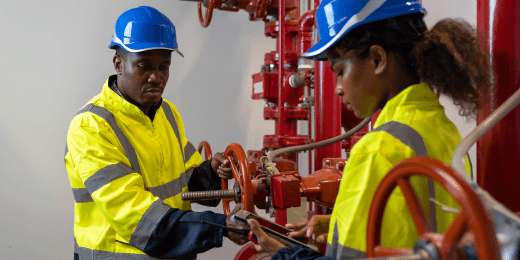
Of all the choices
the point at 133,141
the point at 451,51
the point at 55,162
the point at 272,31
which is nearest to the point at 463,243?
the point at 451,51

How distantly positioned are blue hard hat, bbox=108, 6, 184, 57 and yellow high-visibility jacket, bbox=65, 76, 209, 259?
0.15 metres

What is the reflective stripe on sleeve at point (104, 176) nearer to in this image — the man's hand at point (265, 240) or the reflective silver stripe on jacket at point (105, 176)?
the reflective silver stripe on jacket at point (105, 176)

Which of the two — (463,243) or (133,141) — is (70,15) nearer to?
(133,141)

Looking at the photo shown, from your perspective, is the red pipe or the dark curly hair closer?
the dark curly hair

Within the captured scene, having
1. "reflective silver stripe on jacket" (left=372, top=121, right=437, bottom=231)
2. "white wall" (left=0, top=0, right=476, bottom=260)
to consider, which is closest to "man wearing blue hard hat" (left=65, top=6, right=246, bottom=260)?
"reflective silver stripe on jacket" (left=372, top=121, right=437, bottom=231)

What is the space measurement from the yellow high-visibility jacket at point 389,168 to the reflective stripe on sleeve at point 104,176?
23.8 inches

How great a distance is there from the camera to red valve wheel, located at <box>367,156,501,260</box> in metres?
0.35

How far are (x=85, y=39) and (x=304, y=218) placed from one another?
1.64 m

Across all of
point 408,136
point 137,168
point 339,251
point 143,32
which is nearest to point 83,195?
point 137,168

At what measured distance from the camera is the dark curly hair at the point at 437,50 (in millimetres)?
648

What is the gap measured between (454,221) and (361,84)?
345 mm

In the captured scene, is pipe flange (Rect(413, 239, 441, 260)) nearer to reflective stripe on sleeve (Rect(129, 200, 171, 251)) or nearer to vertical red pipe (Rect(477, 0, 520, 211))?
vertical red pipe (Rect(477, 0, 520, 211))

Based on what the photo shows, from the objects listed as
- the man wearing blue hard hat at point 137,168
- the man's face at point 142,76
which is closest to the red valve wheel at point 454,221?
the man wearing blue hard hat at point 137,168

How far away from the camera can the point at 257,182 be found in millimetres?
1063
